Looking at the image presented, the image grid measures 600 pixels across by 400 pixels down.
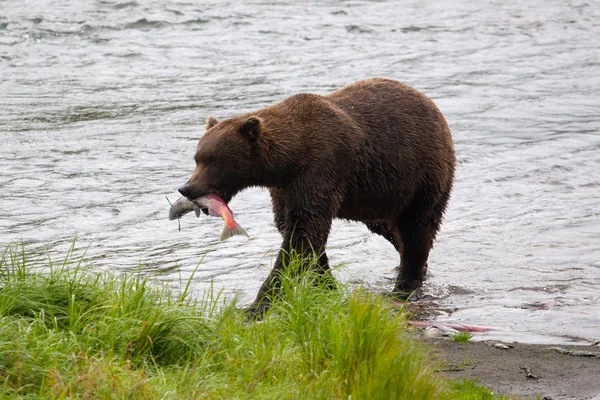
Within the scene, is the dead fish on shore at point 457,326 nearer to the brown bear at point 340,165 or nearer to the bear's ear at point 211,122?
the brown bear at point 340,165

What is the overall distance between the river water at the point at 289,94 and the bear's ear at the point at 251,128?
888 millimetres

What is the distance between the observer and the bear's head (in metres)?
7.31

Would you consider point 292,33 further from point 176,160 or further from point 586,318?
point 586,318

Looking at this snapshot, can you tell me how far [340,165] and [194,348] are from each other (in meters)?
2.71

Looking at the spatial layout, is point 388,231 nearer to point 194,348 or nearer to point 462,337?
→ point 462,337

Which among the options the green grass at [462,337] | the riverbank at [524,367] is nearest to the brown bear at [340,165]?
A: the green grass at [462,337]

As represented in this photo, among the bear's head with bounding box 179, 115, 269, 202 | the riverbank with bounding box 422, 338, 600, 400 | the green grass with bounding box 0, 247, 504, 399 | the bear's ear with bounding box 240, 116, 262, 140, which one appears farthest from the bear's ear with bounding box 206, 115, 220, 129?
the riverbank with bounding box 422, 338, 600, 400

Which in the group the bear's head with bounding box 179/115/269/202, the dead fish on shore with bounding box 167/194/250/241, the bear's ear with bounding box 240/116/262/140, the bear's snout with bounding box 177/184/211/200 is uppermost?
the bear's ear with bounding box 240/116/262/140

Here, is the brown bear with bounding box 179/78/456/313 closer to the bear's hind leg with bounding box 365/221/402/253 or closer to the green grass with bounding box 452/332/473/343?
the bear's hind leg with bounding box 365/221/402/253

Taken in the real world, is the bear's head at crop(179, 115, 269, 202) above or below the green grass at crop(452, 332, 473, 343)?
above

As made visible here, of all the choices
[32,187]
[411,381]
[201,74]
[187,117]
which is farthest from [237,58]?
[411,381]

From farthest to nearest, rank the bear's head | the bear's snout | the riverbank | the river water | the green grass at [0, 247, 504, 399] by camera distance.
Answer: the river water, the bear's head, the bear's snout, the riverbank, the green grass at [0, 247, 504, 399]

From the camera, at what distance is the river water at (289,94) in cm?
Result: 876

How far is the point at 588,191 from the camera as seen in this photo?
11.8m
